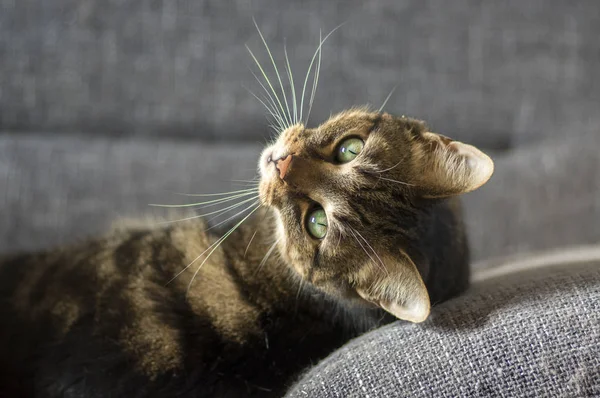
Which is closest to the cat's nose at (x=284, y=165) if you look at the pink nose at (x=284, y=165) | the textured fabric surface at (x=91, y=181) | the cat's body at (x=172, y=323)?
the pink nose at (x=284, y=165)

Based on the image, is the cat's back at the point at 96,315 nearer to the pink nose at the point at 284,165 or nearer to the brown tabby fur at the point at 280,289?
the brown tabby fur at the point at 280,289

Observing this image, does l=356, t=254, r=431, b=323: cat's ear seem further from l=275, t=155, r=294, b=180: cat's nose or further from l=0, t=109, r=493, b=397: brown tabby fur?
l=275, t=155, r=294, b=180: cat's nose

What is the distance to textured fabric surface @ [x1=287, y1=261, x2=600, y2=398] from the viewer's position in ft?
2.23

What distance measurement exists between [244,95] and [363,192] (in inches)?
30.2

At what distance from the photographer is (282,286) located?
100cm

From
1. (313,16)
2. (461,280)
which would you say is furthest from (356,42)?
(461,280)

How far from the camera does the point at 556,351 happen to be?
69cm

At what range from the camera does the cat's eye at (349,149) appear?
2.96 ft

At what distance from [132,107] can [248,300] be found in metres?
0.77

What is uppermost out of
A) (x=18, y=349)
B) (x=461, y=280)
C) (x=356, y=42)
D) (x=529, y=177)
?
(x=356, y=42)

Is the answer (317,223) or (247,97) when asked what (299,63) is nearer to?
(247,97)

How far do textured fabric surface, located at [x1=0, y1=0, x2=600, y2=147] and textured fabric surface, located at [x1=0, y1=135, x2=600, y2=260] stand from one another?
78mm

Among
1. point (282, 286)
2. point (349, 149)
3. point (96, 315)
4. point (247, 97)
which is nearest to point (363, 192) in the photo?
point (349, 149)

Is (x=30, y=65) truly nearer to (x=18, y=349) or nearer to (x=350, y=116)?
(x=18, y=349)
